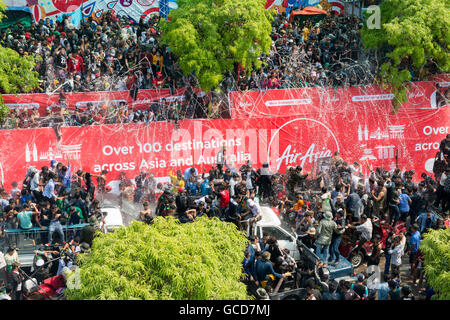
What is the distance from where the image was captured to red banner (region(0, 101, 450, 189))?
63.4 ft

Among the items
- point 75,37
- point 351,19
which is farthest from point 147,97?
point 351,19

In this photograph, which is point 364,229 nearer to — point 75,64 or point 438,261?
point 438,261

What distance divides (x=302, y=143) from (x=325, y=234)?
6306mm

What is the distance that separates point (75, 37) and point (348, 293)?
44.5ft

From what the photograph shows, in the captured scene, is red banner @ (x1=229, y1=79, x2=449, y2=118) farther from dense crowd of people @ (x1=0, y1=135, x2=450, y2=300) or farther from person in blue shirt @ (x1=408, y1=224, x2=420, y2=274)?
person in blue shirt @ (x1=408, y1=224, x2=420, y2=274)

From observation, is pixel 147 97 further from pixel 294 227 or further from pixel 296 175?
pixel 294 227

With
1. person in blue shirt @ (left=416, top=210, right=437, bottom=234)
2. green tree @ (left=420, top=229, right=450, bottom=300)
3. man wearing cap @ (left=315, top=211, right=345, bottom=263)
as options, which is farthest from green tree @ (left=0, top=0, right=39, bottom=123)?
green tree @ (left=420, top=229, right=450, bottom=300)

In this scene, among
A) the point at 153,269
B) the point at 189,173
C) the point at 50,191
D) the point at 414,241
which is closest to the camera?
the point at 153,269

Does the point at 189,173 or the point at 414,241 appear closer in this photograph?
the point at 414,241

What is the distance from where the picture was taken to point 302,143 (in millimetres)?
21016

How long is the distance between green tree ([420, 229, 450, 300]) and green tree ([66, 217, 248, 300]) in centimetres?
371

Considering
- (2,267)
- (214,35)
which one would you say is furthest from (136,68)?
(2,267)

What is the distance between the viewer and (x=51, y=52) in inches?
865

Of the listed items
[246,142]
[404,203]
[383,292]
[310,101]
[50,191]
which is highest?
[310,101]
